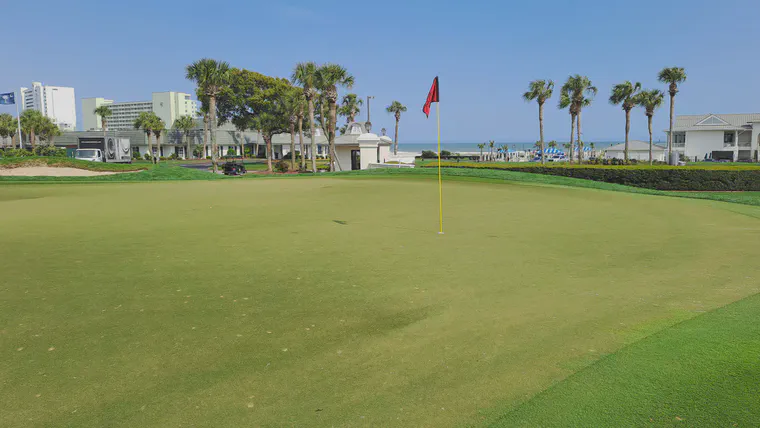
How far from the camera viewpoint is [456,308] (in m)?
6.88

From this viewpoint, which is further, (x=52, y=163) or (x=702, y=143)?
(x=702, y=143)

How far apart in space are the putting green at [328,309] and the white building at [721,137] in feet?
258

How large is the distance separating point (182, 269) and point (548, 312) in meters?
6.23

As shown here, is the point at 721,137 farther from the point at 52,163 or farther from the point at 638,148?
the point at 52,163

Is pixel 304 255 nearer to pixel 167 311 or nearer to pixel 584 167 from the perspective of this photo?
pixel 167 311

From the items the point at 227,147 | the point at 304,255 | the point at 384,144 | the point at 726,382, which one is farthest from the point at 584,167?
the point at 227,147

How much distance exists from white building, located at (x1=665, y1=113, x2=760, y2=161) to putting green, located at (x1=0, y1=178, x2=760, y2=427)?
3094 inches

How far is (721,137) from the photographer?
79500 millimetres

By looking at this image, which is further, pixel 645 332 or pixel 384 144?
pixel 384 144

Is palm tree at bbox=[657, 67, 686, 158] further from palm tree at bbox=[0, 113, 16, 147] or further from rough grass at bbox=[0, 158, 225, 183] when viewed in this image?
palm tree at bbox=[0, 113, 16, 147]

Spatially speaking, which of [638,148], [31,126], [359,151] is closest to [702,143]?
[638,148]

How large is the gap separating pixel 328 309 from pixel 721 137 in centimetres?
9230

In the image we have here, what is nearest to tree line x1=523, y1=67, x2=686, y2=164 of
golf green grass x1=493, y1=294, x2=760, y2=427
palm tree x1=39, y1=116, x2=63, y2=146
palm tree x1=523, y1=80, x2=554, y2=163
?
palm tree x1=523, y1=80, x2=554, y2=163

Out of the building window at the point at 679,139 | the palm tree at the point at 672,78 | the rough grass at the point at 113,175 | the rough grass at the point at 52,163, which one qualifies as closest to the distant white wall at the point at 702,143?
the building window at the point at 679,139
